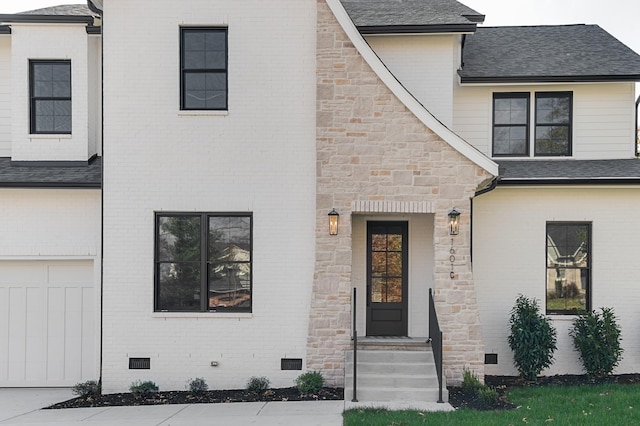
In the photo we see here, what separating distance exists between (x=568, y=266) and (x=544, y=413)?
13.5ft

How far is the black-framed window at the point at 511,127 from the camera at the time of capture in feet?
39.8

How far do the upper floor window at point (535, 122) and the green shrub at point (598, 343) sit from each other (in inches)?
150

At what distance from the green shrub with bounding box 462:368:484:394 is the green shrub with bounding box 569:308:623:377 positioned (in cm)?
262

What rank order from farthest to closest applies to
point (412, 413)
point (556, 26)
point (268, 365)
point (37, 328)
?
1. point (556, 26)
2. point (37, 328)
3. point (268, 365)
4. point (412, 413)

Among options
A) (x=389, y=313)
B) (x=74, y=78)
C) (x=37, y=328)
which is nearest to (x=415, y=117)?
(x=389, y=313)

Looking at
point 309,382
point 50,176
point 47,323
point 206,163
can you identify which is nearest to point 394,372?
point 309,382

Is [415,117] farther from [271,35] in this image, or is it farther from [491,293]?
[491,293]

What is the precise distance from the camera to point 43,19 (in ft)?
36.1

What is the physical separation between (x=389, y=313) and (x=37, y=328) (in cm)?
723

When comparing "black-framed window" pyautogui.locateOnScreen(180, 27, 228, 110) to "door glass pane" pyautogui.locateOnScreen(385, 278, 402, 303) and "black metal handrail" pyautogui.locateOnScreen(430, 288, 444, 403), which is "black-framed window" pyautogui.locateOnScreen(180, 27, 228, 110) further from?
"black metal handrail" pyautogui.locateOnScreen(430, 288, 444, 403)

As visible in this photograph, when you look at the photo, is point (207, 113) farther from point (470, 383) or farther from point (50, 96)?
point (470, 383)

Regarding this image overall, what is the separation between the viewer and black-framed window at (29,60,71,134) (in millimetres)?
11180

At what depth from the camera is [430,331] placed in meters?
10.3

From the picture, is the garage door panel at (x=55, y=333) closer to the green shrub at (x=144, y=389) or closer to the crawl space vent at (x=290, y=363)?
the green shrub at (x=144, y=389)
